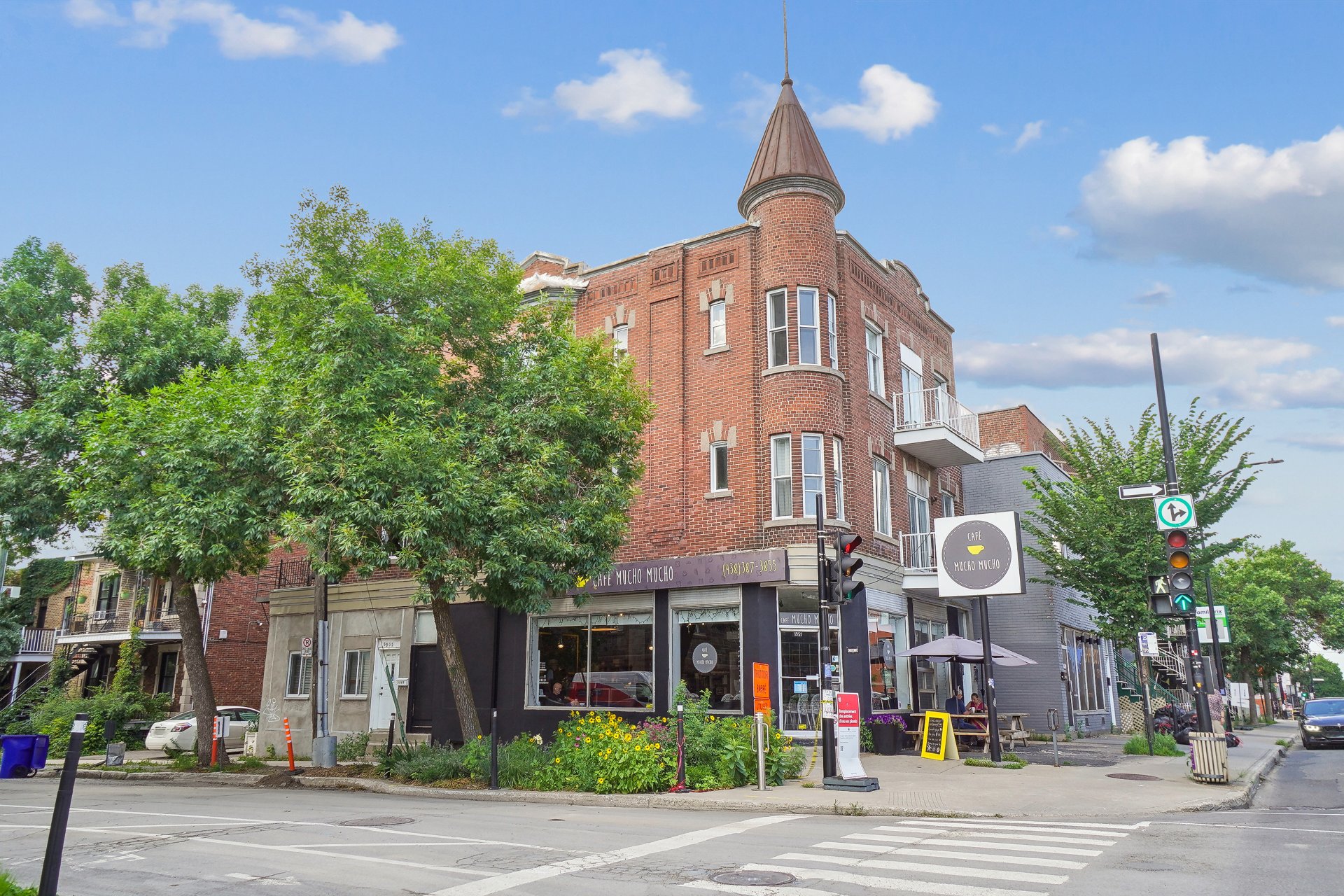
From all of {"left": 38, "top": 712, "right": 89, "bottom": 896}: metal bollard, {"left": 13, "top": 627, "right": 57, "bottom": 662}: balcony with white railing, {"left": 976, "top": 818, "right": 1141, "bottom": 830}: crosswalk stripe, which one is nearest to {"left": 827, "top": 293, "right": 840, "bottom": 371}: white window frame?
{"left": 976, "top": 818, "right": 1141, "bottom": 830}: crosswalk stripe

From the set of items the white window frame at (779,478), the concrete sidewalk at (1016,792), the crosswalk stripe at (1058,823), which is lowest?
the crosswalk stripe at (1058,823)

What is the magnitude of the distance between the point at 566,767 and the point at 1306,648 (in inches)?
2615

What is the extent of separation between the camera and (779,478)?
21.2m

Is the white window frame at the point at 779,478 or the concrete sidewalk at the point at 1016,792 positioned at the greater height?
the white window frame at the point at 779,478

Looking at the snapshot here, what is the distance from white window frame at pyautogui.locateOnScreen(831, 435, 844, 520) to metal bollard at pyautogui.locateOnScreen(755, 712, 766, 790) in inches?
274

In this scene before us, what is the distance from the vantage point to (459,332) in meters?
18.8

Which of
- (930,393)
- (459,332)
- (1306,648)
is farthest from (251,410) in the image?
(1306,648)

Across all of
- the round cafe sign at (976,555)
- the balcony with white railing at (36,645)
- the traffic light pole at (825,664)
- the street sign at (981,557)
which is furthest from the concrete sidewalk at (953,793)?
Answer: the balcony with white railing at (36,645)

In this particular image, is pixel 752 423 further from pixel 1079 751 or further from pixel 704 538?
pixel 1079 751

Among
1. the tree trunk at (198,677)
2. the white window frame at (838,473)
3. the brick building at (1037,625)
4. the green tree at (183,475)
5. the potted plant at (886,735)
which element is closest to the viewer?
the green tree at (183,475)

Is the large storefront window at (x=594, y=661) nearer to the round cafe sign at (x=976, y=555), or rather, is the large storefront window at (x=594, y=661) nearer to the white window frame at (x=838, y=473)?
the white window frame at (x=838, y=473)

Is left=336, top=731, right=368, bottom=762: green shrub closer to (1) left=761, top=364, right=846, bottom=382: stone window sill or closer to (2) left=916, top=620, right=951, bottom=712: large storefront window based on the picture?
(1) left=761, top=364, right=846, bottom=382: stone window sill

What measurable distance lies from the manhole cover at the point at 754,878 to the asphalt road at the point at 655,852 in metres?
0.04

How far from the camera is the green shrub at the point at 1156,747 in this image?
21.5 meters
